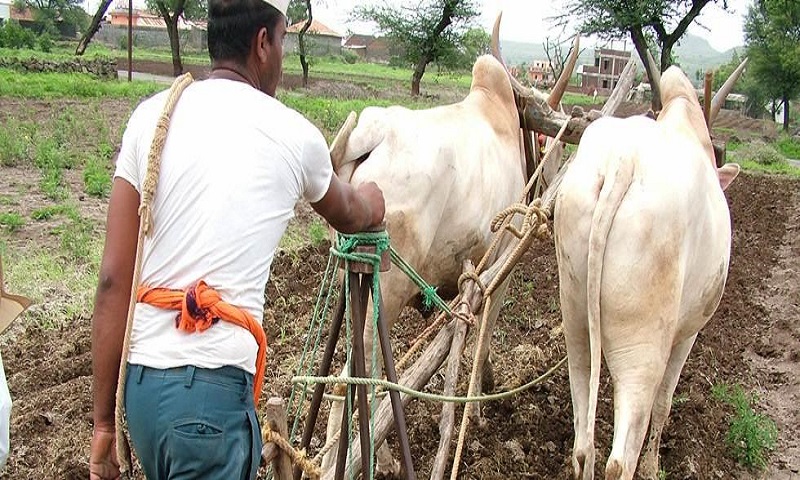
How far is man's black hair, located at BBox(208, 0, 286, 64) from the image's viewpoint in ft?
6.96

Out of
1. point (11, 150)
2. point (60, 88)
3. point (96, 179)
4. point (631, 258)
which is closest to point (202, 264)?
point (631, 258)

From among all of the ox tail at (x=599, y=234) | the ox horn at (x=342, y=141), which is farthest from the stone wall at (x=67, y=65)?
the ox tail at (x=599, y=234)

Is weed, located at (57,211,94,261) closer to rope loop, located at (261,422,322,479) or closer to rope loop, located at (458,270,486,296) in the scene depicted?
rope loop, located at (458,270,486,296)

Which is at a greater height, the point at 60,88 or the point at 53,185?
the point at 60,88

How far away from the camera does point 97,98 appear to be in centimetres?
1844

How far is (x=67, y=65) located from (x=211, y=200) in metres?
25.4

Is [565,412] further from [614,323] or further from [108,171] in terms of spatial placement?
[108,171]

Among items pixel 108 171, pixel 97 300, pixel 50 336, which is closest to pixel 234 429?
pixel 97 300

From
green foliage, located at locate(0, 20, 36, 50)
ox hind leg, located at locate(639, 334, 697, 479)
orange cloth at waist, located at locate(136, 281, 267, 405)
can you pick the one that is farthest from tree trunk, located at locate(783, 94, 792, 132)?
orange cloth at waist, located at locate(136, 281, 267, 405)

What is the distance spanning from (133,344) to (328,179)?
67 cm

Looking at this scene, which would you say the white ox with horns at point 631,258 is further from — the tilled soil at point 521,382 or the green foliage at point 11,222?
the green foliage at point 11,222

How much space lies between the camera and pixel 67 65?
24.9 meters

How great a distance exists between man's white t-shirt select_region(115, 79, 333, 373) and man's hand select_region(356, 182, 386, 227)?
0.45 m

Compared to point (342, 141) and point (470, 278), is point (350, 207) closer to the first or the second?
point (470, 278)
